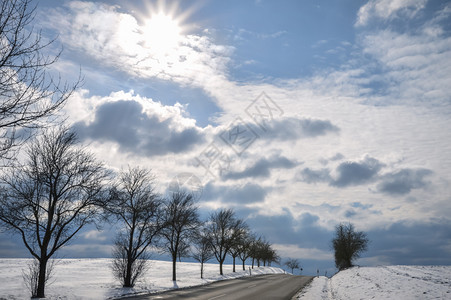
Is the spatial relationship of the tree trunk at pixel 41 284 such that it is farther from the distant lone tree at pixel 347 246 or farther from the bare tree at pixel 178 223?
the distant lone tree at pixel 347 246

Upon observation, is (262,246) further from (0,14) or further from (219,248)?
(0,14)

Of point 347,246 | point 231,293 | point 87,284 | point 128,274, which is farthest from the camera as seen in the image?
point 347,246

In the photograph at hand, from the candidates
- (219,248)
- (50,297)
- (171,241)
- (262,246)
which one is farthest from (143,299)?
(262,246)

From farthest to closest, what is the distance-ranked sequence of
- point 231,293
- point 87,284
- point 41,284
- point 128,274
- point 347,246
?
1. point 347,246
2. point 87,284
3. point 128,274
4. point 231,293
5. point 41,284

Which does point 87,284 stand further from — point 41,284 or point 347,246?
point 347,246

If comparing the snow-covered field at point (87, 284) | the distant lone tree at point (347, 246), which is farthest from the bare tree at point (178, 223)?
the distant lone tree at point (347, 246)

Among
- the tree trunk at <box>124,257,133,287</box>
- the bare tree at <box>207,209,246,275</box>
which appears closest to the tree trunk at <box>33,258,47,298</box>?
the tree trunk at <box>124,257,133,287</box>

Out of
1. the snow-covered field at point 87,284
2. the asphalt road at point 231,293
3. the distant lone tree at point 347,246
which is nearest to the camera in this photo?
the snow-covered field at point 87,284

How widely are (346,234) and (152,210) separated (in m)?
64.2

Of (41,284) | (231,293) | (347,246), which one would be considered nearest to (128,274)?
(41,284)

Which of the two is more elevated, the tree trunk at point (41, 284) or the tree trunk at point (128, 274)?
the tree trunk at point (41, 284)

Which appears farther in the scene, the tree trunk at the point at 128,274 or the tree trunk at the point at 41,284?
the tree trunk at the point at 128,274

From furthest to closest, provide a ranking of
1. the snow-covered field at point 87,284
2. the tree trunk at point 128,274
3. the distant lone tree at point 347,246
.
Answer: the distant lone tree at point 347,246 → the tree trunk at point 128,274 → the snow-covered field at point 87,284

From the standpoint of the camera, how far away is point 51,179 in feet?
57.4
